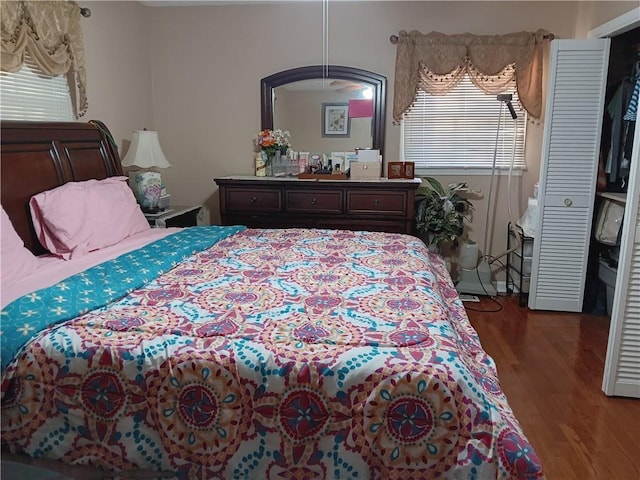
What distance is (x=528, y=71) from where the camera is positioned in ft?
13.0

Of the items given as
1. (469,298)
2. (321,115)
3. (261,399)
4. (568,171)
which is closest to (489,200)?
(568,171)

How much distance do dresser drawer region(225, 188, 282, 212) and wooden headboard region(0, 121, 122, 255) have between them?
104 cm

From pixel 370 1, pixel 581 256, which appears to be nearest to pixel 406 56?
pixel 370 1

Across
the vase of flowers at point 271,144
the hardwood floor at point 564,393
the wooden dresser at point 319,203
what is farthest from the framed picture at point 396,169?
the hardwood floor at point 564,393

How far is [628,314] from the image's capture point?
2.54 meters

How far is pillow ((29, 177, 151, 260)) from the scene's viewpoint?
246 cm

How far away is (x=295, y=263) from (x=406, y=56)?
95.2 inches

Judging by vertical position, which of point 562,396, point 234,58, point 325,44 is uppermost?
point 325,44

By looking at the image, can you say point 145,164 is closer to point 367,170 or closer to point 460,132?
point 367,170

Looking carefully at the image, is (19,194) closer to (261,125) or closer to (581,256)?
(261,125)

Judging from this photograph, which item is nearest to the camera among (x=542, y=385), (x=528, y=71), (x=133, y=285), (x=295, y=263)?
(x=133, y=285)

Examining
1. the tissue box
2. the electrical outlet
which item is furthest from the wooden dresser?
the electrical outlet

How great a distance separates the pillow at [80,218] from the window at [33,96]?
0.59 metres

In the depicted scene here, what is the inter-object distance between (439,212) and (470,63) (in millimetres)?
1224
